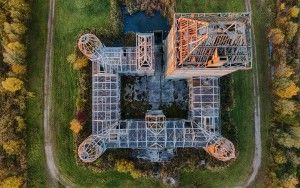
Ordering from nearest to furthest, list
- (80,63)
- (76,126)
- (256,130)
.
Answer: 1. (76,126)
2. (80,63)
3. (256,130)

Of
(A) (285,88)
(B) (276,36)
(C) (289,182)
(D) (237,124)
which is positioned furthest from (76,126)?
(B) (276,36)

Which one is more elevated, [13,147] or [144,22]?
[144,22]

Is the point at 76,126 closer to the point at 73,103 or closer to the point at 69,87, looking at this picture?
the point at 73,103

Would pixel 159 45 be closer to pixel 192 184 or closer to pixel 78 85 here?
pixel 78 85

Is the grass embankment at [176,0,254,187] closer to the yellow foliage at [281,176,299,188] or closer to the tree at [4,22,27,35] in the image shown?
the yellow foliage at [281,176,299,188]

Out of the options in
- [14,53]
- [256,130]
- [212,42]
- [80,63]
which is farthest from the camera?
[256,130]

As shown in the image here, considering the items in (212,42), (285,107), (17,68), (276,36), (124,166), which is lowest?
(124,166)

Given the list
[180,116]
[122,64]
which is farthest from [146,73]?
[180,116]
